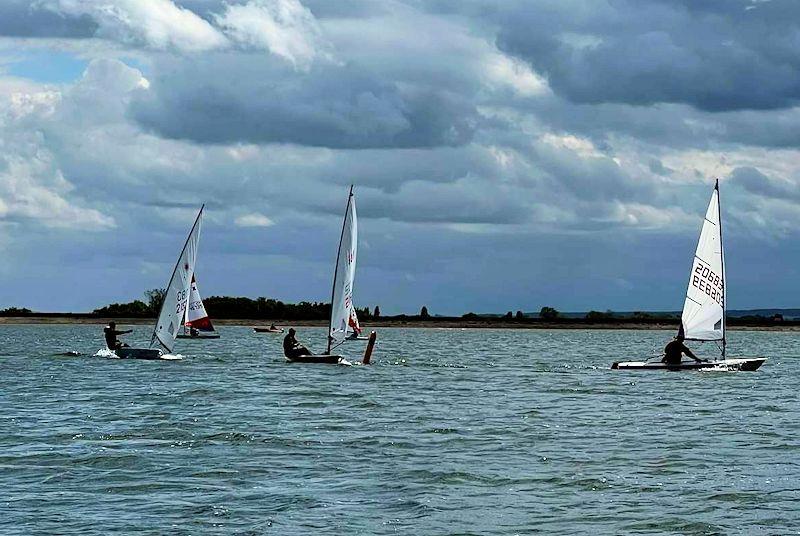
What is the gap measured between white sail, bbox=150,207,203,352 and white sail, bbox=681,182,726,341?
2320cm

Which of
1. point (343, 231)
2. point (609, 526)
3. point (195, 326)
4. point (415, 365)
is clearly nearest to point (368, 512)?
point (609, 526)

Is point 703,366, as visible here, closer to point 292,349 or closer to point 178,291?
point 292,349

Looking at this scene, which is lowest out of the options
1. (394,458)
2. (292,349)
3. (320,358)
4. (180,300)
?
(394,458)

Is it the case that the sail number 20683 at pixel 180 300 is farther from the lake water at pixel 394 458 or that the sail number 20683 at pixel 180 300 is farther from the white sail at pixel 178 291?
the lake water at pixel 394 458

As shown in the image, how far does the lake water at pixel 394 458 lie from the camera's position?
21531 millimetres

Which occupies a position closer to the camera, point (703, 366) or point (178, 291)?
point (703, 366)

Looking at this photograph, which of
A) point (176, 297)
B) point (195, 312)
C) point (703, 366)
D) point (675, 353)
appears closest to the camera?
point (703, 366)

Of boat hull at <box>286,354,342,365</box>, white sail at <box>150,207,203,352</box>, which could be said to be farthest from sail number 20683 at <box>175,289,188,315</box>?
boat hull at <box>286,354,342,365</box>

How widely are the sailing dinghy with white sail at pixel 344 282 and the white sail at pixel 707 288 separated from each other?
14.6 metres

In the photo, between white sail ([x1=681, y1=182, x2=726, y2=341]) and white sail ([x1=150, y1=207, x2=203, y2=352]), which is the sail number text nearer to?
white sail ([x1=681, y1=182, x2=726, y2=341])

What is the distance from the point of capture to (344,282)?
59.8m

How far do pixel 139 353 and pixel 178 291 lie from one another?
12.8 feet

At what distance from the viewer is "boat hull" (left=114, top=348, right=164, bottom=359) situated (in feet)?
216

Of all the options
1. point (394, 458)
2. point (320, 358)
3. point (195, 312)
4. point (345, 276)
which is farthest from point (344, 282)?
point (195, 312)
